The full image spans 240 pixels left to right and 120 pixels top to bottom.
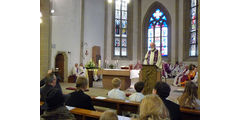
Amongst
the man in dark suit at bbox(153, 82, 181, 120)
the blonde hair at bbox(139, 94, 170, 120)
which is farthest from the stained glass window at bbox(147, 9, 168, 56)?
the blonde hair at bbox(139, 94, 170, 120)

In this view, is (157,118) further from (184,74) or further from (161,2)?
(161,2)

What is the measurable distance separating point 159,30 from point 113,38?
3659 millimetres

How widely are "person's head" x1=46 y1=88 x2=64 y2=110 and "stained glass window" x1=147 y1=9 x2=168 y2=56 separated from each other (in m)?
13.2

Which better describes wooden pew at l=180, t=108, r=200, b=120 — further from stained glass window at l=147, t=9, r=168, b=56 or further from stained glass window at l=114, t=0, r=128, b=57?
stained glass window at l=114, t=0, r=128, b=57

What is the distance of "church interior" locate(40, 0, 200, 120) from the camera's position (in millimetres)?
10000

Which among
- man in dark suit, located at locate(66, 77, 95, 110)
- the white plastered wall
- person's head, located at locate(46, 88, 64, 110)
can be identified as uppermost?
the white plastered wall

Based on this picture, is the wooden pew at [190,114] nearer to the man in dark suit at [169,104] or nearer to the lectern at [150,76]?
the man in dark suit at [169,104]

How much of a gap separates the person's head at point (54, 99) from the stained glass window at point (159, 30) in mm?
13200

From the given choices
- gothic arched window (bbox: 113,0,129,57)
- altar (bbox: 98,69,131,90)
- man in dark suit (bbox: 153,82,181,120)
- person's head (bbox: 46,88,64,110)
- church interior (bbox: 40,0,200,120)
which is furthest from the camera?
gothic arched window (bbox: 113,0,129,57)

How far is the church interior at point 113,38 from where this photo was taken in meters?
10.0

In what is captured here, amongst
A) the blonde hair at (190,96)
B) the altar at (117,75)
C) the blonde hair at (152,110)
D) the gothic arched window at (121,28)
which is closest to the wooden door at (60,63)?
the altar at (117,75)

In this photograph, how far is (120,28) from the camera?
15148 mm
